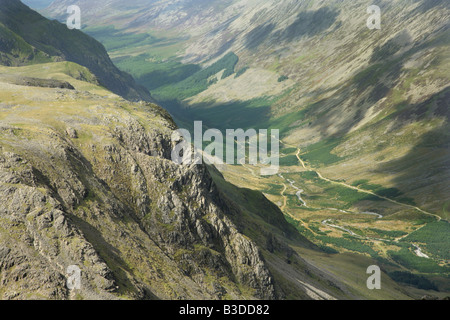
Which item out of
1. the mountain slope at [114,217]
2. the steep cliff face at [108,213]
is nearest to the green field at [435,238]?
the mountain slope at [114,217]

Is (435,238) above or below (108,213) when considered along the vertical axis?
below

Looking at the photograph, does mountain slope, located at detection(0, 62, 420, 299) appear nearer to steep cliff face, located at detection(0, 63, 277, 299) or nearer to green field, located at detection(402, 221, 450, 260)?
steep cliff face, located at detection(0, 63, 277, 299)

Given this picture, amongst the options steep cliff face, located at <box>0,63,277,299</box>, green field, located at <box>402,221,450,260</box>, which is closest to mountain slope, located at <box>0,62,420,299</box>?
steep cliff face, located at <box>0,63,277,299</box>

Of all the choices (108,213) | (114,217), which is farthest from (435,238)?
(108,213)

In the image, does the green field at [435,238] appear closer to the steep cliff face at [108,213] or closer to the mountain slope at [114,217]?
the mountain slope at [114,217]

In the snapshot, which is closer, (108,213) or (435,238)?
(108,213)

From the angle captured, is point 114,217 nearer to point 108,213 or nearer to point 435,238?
point 108,213
